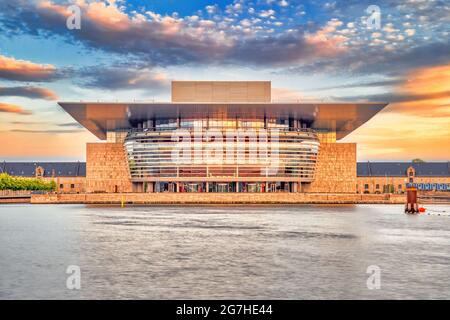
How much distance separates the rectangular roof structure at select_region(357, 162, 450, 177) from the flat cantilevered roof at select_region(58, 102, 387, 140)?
43481 mm

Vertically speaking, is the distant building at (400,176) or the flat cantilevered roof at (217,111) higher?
the flat cantilevered roof at (217,111)

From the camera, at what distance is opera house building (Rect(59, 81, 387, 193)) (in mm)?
87000

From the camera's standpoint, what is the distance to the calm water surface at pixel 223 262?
18.0 metres

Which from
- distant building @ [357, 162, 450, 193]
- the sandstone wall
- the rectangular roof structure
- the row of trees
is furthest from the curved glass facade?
the rectangular roof structure

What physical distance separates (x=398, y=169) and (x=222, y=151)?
62.4 metres

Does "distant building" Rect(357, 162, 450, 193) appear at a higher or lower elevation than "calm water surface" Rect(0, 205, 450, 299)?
higher

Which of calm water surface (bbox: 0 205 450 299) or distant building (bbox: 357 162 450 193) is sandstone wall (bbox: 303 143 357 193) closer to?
distant building (bbox: 357 162 450 193)

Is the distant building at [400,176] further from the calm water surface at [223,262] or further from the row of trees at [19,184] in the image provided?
the calm water surface at [223,262]

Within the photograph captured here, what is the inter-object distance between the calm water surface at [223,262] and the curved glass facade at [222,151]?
48.2 meters

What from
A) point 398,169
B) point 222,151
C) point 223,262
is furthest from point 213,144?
point 223,262

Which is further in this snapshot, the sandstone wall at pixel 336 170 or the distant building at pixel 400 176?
the distant building at pixel 400 176

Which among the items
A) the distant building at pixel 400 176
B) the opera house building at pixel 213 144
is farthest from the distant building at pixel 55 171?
the distant building at pixel 400 176

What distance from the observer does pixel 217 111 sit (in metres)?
86.1
